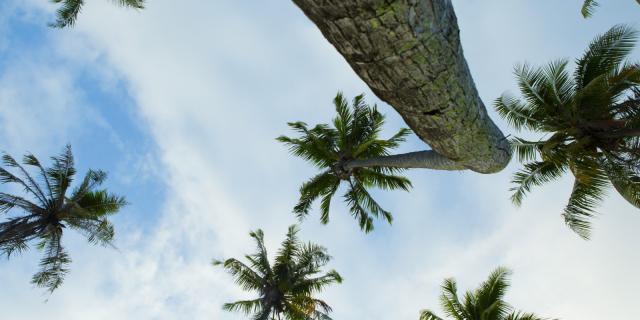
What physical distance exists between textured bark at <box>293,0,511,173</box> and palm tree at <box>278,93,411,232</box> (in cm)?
1038

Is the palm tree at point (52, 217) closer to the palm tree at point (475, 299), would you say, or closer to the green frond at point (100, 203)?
the green frond at point (100, 203)

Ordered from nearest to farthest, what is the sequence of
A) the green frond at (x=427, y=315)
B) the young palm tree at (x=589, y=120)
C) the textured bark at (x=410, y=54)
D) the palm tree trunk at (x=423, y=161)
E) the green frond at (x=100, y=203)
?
the textured bark at (x=410, y=54), the palm tree trunk at (x=423, y=161), the young palm tree at (x=589, y=120), the green frond at (x=427, y=315), the green frond at (x=100, y=203)

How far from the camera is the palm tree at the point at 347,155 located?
43.5 ft

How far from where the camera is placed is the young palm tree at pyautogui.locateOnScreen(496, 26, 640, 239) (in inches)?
341

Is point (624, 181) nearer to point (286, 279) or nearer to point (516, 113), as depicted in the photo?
point (516, 113)

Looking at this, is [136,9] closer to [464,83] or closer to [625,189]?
[464,83]

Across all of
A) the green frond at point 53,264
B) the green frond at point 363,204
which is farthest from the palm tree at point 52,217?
the green frond at point 363,204

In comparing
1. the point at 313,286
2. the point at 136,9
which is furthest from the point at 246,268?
the point at 136,9

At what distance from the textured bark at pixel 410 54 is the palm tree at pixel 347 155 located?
34.0ft

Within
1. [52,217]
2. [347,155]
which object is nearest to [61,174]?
[52,217]

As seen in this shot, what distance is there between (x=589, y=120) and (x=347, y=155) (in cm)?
635

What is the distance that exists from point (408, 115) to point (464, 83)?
0.97 feet

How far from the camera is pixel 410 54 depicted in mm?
1596

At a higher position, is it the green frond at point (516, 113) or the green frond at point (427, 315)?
the green frond at point (516, 113)
